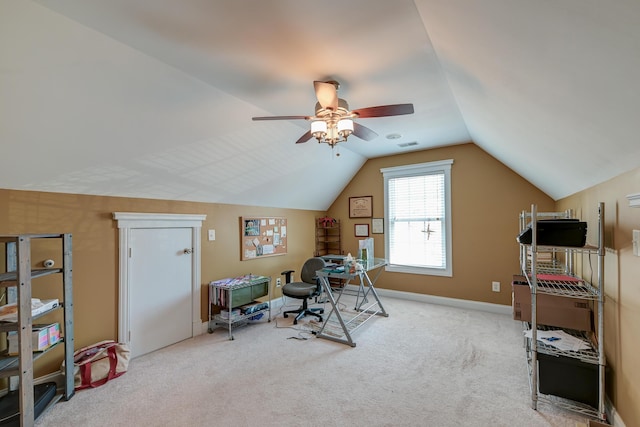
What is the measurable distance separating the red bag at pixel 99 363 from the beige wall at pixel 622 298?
12.3ft

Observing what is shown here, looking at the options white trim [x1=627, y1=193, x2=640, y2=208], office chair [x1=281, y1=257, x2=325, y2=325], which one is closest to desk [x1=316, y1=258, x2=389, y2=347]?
office chair [x1=281, y1=257, x2=325, y2=325]

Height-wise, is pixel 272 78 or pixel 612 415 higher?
pixel 272 78

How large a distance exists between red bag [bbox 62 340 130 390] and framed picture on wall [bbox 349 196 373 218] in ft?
12.9

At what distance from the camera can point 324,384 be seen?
2363 millimetres

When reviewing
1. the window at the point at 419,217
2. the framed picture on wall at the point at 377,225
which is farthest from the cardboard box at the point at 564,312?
Answer: the framed picture on wall at the point at 377,225

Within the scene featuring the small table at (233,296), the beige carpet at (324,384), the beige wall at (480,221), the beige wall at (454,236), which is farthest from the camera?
the beige wall at (480,221)

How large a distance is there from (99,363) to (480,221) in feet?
16.0

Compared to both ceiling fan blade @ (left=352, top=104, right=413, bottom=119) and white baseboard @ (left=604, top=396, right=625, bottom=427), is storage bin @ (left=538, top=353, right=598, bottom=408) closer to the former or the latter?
white baseboard @ (left=604, top=396, right=625, bottom=427)

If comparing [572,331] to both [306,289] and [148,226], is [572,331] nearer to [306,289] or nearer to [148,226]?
[306,289]

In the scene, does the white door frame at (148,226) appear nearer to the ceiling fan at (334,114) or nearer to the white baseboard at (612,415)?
the ceiling fan at (334,114)

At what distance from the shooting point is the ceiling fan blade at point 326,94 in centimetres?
200

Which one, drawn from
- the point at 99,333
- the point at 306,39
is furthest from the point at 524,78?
A: the point at 99,333

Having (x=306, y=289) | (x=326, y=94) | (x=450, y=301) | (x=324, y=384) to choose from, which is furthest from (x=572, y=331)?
(x=326, y=94)

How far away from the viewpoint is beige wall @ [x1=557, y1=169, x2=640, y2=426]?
1552mm
